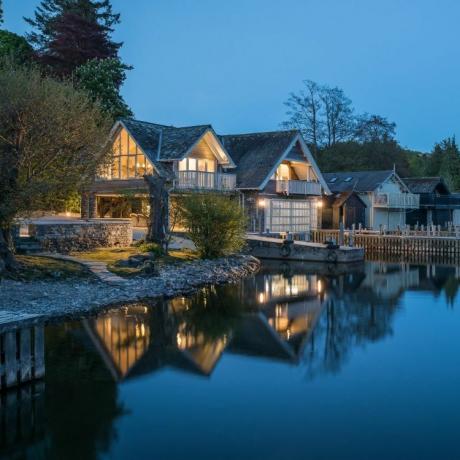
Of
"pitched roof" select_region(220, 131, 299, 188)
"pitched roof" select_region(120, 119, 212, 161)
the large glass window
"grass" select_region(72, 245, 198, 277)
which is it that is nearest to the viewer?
"grass" select_region(72, 245, 198, 277)

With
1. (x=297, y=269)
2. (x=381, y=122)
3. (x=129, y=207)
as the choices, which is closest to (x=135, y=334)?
(x=297, y=269)

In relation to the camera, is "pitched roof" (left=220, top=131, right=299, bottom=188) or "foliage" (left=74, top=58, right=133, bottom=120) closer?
"pitched roof" (left=220, top=131, right=299, bottom=188)

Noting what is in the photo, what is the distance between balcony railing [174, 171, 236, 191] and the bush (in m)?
6.30

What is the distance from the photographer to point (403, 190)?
48.4 meters

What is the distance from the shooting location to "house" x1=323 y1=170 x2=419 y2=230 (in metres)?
44.7

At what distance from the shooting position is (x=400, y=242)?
119 ft

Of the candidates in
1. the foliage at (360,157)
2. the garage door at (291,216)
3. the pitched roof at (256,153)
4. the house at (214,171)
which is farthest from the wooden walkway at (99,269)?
the foliage at (360,157)

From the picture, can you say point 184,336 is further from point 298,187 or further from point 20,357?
point 298,187

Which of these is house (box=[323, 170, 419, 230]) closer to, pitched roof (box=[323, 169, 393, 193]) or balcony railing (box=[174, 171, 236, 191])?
pitched roof (box=[323, 169, 393, 193])

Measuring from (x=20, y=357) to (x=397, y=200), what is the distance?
40.7 meters

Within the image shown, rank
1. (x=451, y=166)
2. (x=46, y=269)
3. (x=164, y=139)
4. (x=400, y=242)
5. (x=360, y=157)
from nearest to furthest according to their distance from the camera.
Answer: (x=46, y=269) → (x=164, y=139) → (x=400, y=242) → (x=360, y=157) → (x=451, y=166)

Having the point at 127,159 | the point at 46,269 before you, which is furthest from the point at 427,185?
the point at 46,269

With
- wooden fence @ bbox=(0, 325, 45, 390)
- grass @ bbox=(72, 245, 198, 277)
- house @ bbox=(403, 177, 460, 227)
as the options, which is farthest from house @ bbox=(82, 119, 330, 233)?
wooden fence @ bbox=(0, 325, 45, 390)

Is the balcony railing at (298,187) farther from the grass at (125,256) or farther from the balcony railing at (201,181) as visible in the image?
the grass at (125,256)
